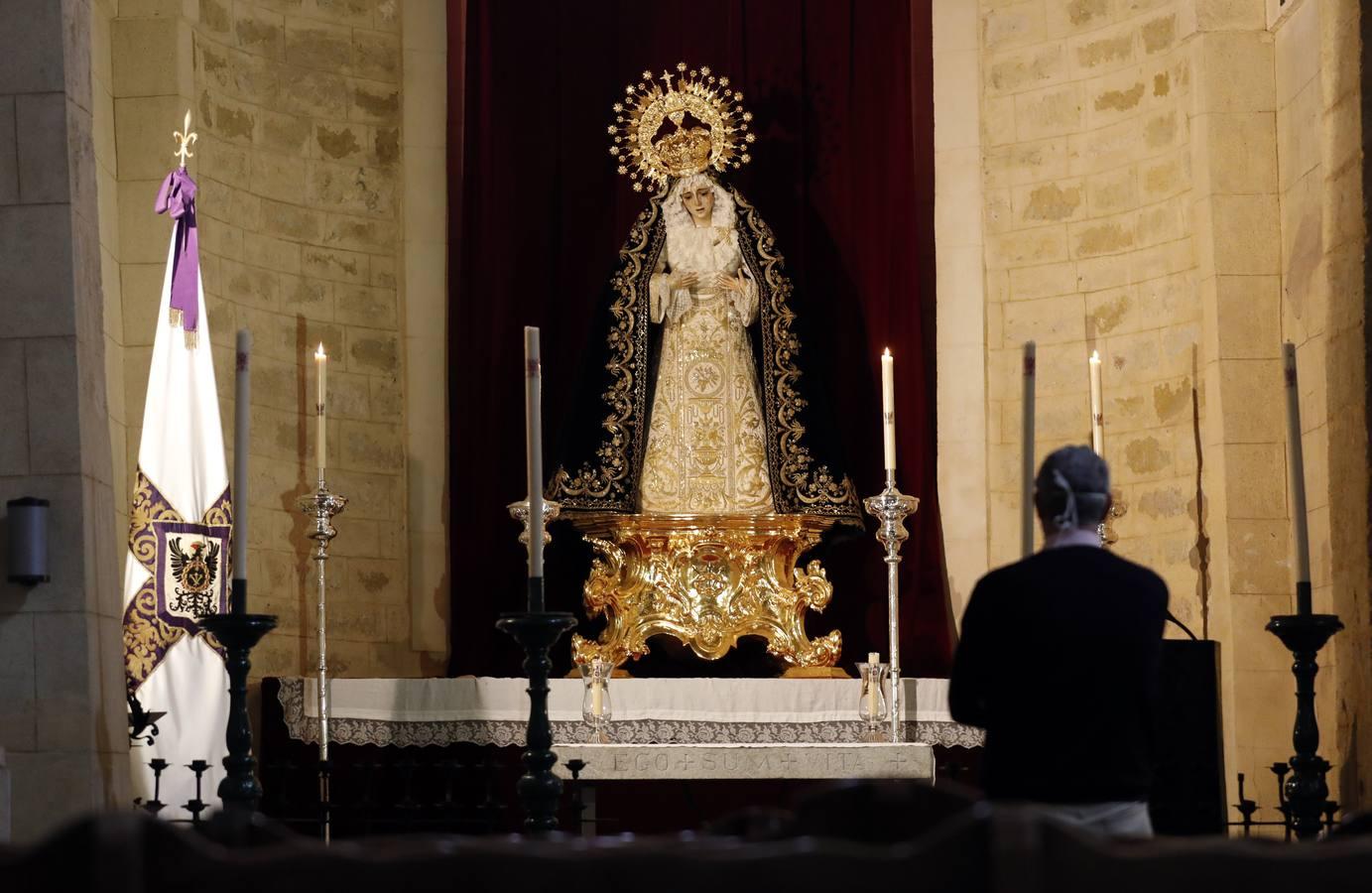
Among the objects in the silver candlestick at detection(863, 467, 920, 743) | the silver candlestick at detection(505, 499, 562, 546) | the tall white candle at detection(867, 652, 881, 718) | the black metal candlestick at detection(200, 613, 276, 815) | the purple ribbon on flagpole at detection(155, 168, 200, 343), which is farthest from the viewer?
the purple ribbon on flagpole at detection(155, 168, 200, 343)

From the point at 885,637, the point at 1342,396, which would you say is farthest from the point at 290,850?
the point at 885,637

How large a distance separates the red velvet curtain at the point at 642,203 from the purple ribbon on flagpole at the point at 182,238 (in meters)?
1.80

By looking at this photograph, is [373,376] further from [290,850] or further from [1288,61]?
[290,850]

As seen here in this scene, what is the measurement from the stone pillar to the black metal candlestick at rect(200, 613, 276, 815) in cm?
112

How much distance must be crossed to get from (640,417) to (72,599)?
3.07m

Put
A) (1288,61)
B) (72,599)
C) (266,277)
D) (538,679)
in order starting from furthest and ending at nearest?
(266,277) → (1288,61) → (72,599) → (538,679)

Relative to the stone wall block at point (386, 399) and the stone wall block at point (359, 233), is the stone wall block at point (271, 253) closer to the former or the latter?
the stone wall block at point (359, 233)

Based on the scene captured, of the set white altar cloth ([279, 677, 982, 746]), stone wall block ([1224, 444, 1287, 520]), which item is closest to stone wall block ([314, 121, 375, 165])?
white altar cloth ([279, 677, 982, 746])

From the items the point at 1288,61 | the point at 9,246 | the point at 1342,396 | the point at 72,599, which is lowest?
the point at 72,599

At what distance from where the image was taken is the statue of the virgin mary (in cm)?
789

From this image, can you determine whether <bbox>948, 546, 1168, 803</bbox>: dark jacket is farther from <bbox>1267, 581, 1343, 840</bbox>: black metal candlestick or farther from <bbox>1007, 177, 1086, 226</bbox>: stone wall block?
<bbox>1007, 177, 1086, 226</bbox>: stone wall block

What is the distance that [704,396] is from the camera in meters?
8.00

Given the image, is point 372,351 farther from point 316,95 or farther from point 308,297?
point 316,95

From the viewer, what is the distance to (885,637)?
859 centimetres
